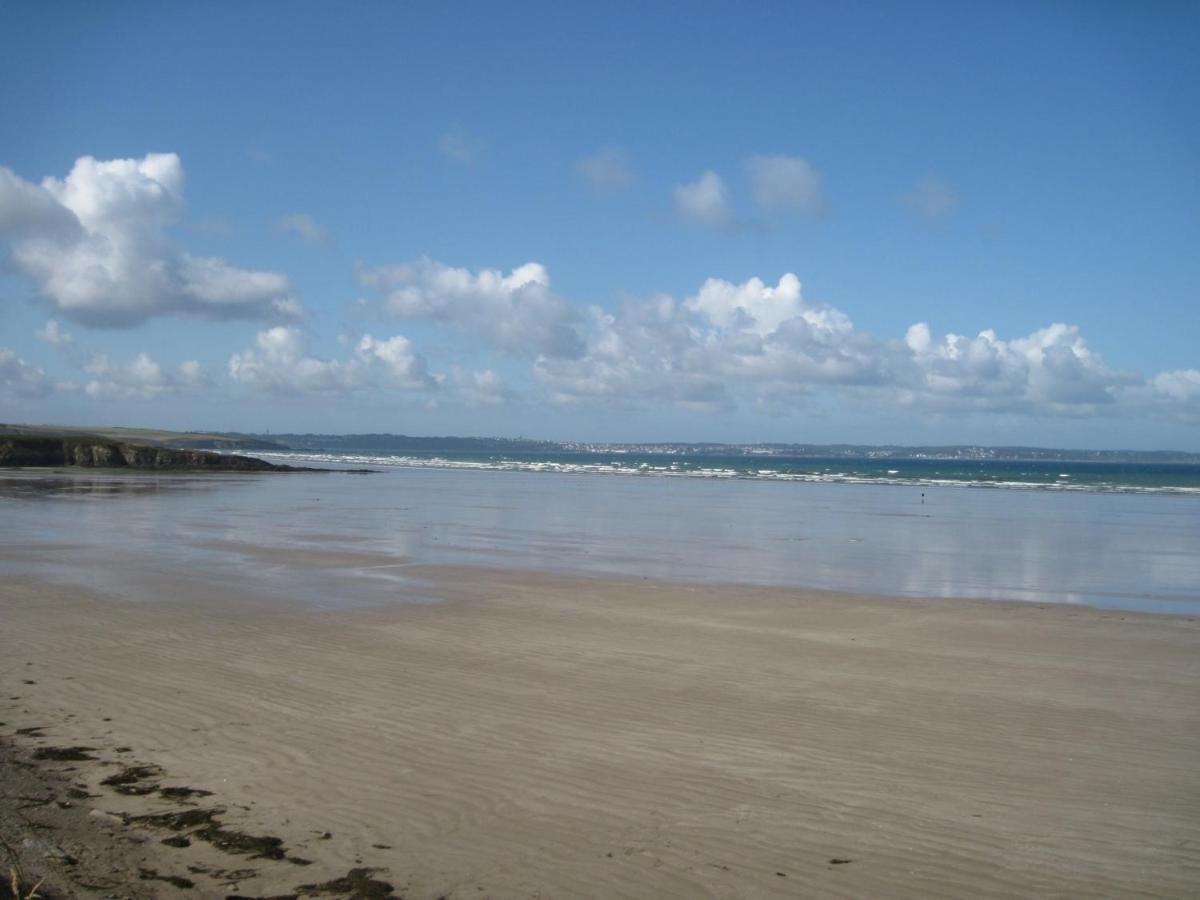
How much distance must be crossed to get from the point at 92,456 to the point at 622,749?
71407mm

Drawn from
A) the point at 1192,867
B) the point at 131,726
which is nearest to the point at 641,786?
the point at 1192,867

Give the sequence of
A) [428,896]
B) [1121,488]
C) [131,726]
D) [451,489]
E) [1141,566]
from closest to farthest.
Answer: [428,896], [131,726], [1141,566], [451,489], [1121,488]

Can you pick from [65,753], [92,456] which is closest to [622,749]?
[65,753]

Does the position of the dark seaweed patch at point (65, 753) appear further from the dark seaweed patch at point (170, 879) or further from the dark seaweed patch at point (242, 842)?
the dark seaweed patch at point (170, 879)

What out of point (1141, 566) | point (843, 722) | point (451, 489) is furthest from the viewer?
point (451, 489)

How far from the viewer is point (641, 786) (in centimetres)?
696

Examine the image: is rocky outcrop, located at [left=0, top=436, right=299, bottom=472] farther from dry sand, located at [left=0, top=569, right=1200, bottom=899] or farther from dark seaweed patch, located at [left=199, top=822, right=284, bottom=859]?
dark seaweed patch, located at [left=199, top=822, right=284, bottom=859]

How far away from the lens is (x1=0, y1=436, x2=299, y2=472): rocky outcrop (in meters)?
65.8

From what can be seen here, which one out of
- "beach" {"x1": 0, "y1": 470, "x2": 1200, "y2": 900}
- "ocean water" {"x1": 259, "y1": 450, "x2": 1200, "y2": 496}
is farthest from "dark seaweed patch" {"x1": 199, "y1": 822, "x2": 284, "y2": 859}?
"ocean water" {"x1": 259, "y1": 450, "x2": 1200, "y2": 496}

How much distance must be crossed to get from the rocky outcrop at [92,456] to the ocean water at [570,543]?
1869 cm

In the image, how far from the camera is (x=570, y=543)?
26.3 meters

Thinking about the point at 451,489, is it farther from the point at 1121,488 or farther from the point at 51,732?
the point at 1121,488

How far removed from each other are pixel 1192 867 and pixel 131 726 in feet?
27.2

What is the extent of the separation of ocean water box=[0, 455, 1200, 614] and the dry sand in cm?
408
